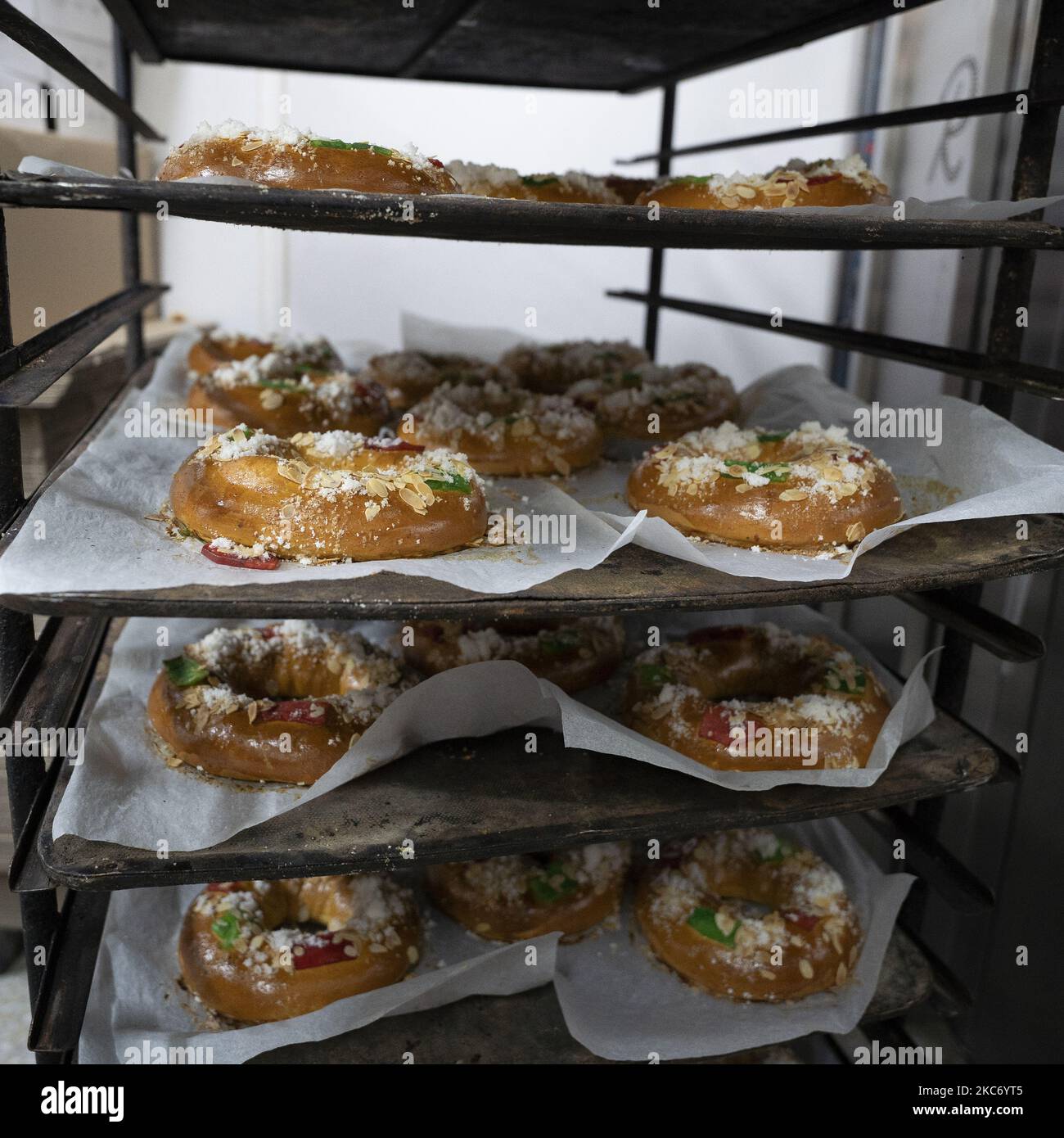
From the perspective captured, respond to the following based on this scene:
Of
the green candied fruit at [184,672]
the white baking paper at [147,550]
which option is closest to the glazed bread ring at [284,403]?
the white baking paper at [147,550]

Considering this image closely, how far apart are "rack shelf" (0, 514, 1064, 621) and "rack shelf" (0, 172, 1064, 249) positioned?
1.74 feet

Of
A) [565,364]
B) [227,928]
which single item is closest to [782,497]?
[227,928]

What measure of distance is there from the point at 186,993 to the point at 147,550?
985mm

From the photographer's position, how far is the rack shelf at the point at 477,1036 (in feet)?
6.63

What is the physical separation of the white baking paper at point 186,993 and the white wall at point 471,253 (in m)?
2.62

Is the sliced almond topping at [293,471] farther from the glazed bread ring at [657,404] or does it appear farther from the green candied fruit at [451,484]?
the glazed bread ring at [657,404]

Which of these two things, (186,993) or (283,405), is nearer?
(186,993)

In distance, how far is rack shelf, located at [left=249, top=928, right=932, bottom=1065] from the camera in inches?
79.5

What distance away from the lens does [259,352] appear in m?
3.29

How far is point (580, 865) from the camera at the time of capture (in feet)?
7.46

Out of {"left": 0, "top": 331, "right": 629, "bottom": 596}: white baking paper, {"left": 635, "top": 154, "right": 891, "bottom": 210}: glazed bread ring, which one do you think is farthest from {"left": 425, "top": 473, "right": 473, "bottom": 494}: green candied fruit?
{"left": 635, "top": 154, "right": 891, "bottom": 210}: glazed bread ring

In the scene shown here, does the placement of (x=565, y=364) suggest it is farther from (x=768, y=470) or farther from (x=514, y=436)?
(x=768, y=470)

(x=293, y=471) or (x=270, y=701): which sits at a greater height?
(x=293, y=471)

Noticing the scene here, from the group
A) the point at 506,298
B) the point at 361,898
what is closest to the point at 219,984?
the point at 361,898
